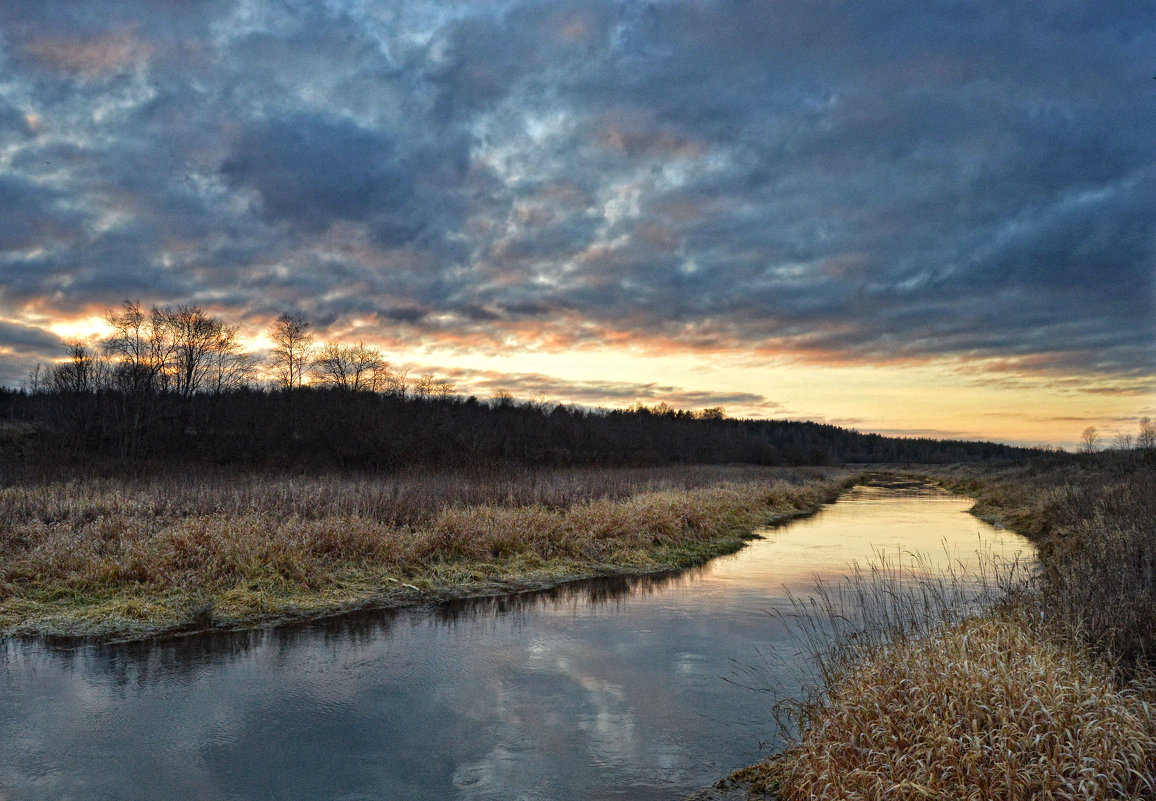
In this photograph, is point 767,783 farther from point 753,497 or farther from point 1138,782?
point 753,497

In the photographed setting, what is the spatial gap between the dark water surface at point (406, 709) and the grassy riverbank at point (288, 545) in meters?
1.20

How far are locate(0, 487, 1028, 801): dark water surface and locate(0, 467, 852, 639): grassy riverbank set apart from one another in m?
1.20

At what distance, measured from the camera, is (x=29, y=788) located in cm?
598

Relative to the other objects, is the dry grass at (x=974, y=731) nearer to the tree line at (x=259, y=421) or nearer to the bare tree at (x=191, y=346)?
the tree line at (x=259, y=421)

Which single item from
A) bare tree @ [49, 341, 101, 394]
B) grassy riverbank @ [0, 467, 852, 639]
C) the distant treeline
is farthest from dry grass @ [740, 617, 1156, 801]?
bare tree @ [49, 341, 101, 394]

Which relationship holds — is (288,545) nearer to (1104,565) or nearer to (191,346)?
(1104,565)

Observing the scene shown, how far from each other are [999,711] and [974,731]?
0.25 meters

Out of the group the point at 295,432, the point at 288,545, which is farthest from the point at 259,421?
the point at 288,545

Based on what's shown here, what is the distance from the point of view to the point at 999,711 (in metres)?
5.15

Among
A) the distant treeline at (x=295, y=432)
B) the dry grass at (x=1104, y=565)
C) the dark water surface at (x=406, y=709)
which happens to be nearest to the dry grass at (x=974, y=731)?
the dry grass at (x=1104, y=565)

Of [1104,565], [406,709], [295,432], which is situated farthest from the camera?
[295,432]

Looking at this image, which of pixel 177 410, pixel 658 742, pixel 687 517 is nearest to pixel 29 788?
pixel 658 742

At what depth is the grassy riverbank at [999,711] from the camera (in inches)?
185

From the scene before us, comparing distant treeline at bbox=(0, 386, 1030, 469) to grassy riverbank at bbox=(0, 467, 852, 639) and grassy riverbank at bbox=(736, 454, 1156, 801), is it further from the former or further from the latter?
grassy riverbank at bbox=(736, 454, 1156, 801)
